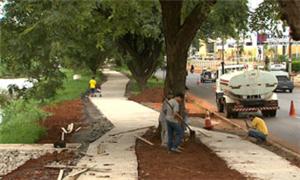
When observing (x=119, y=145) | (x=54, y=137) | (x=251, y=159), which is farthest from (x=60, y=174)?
(x=54, y=137)

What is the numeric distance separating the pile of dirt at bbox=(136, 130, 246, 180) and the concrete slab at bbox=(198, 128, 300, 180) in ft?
0.92

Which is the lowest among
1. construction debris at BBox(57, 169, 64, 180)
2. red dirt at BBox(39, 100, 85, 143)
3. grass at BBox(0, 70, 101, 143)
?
red dirt at BBox(39, 100, 85, 143)

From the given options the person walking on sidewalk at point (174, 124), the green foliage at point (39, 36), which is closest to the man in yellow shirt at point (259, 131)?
the person walking on sidewalk at point (174, 124)

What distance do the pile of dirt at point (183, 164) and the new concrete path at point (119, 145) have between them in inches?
10.3

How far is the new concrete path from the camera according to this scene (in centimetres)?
1152

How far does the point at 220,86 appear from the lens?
1200 inches

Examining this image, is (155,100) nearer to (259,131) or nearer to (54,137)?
(54,137)

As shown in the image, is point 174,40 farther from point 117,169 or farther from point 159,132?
point 117,169

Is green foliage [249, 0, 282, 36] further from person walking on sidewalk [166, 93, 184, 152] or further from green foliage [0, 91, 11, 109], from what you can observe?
green foliage [0, 91, 11, 109]

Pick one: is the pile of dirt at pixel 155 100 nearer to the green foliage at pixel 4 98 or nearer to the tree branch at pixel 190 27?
the green foliage at pixel 4 98

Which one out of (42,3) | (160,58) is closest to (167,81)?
(42,3)

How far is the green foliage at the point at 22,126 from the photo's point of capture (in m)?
20.3

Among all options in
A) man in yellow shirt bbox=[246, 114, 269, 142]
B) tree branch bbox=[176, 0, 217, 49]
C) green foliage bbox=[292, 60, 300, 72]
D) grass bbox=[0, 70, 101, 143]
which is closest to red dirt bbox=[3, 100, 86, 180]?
grass bbox=[0, 70, 101, 143]

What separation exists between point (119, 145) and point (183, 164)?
4.19 meters
